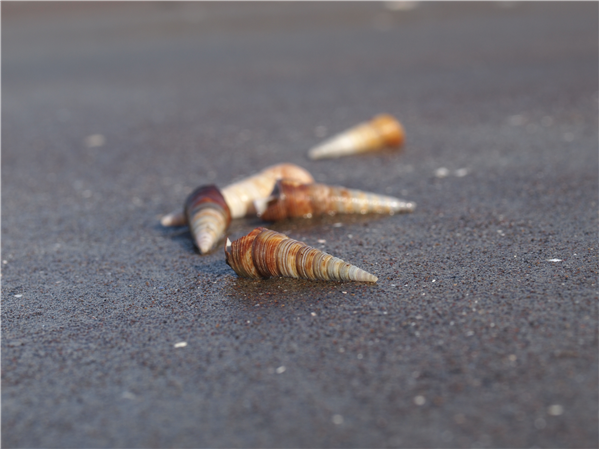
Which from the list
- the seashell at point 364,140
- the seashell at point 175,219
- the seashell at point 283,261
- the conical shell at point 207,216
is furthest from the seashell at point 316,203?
the seashell at point 364,140

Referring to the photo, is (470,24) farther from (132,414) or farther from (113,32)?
(132,414)

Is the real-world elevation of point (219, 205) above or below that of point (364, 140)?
above

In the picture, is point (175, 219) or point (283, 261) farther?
point (175, 219)

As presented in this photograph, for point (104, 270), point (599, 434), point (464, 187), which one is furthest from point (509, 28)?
point (599, 434)

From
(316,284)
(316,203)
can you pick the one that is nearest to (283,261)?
(316,284)

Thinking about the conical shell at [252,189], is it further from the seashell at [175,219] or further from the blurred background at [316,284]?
the seashell at [175,219]

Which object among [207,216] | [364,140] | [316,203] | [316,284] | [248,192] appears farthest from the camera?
[364,140]

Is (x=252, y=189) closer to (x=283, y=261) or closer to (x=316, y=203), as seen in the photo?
(x=316, y=203)
